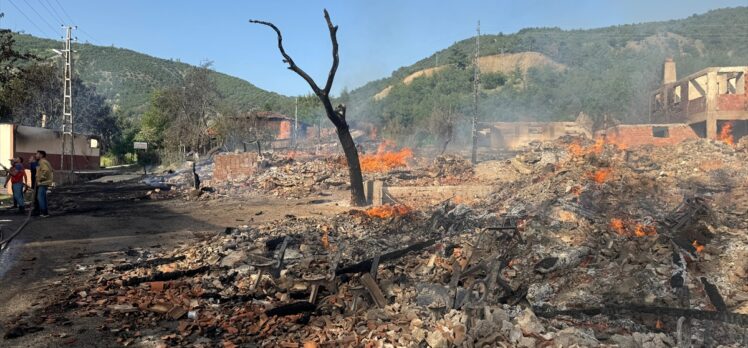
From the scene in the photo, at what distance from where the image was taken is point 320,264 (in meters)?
7.14

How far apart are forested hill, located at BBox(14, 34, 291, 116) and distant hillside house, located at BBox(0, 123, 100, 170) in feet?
125

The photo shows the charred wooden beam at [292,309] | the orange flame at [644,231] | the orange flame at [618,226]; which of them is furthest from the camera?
the orange flame at [618,226]

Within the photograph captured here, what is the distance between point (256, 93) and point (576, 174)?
93.8 m

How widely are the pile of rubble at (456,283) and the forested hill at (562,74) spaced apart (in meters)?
40.0

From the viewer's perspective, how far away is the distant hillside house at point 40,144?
105 feet

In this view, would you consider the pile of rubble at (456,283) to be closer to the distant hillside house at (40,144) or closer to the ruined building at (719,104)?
the ruined building at (719,104)

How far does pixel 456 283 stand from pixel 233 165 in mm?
20642

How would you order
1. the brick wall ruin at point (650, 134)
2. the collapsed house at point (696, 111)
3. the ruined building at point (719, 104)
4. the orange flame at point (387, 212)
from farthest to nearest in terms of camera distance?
the brick wall ruin at point (650, 134) → the collapsed house at point (696, 111) → the ruined building at point (719, 104) → the orange flame at point (387, 212)

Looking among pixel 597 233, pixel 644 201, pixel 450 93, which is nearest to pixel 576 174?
pixel 644 201

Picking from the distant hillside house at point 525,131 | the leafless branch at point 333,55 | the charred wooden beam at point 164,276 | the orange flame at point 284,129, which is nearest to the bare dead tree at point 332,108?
the leafless branch at point 333,55

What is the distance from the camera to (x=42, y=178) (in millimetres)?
12758

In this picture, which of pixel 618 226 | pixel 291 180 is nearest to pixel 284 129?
pixel 291 180

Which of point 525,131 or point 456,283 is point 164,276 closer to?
point 456,283

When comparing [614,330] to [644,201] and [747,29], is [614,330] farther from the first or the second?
[747,29]
